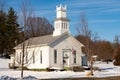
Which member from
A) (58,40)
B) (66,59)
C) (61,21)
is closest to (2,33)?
(61,21)

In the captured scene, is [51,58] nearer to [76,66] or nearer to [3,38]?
[76,66]

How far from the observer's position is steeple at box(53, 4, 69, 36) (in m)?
46.4

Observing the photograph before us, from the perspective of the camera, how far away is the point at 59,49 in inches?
1781

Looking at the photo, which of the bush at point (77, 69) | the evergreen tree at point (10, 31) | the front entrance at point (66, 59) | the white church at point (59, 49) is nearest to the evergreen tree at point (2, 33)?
the evergreen tree at point (10, 31)

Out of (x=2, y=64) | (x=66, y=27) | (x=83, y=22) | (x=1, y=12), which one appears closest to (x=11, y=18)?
(x=1, y=12)

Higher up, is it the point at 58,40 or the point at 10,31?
the point at 10,31

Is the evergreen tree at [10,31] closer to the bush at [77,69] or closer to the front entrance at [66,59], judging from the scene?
the front entrance at [66,59]

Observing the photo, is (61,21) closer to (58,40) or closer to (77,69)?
(58,40)

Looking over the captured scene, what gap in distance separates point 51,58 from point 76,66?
4.11 metres

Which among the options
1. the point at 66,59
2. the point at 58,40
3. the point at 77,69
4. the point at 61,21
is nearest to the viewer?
the point at 77,69

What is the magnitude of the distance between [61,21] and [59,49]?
456 cm

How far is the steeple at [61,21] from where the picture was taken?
4638 centimetres

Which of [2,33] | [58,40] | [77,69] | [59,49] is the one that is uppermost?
[2,33]

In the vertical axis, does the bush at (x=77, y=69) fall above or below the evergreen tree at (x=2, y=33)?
below
